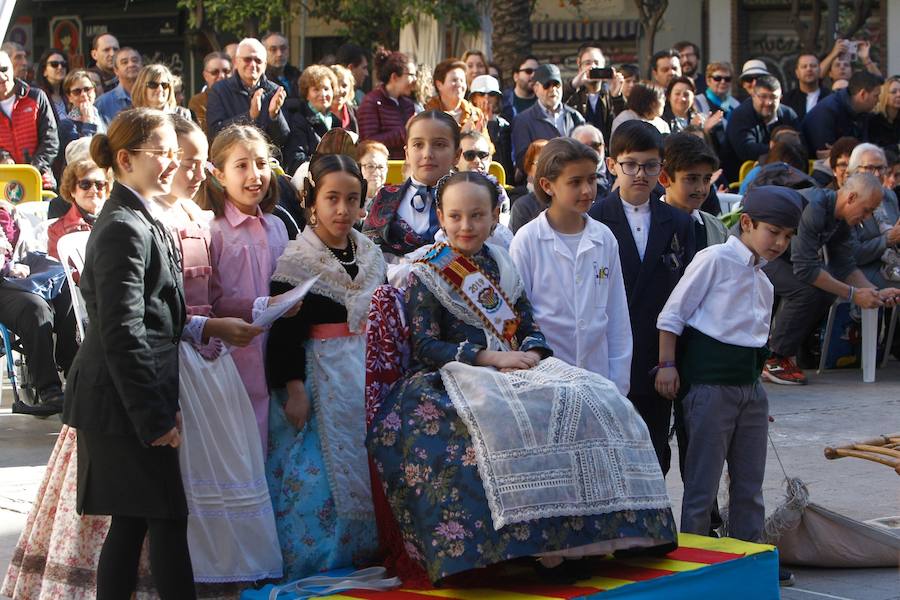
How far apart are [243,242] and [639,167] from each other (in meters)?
1.70

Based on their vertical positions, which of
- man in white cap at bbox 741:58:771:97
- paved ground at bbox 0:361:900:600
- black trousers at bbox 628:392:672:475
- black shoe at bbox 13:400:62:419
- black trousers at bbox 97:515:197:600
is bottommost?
paved ground at bbox 0:361:900:600

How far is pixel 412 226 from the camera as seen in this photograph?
5945 millimetres

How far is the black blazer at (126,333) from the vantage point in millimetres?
4238

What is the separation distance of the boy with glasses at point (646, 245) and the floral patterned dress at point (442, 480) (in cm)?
97

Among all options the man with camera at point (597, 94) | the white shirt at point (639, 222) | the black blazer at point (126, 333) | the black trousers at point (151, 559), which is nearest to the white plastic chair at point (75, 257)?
the black blazer at point (126, 333)

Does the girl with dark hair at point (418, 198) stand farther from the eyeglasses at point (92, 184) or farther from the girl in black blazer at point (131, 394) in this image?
the eyeglasses at point (92, 184)

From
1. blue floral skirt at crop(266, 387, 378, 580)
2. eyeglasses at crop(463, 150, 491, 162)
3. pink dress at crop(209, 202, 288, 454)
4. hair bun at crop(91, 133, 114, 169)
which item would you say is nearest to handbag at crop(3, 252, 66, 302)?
eyeglasses at crop(463, 150, 491, 162)

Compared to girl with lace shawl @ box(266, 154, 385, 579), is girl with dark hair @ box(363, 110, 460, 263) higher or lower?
higher

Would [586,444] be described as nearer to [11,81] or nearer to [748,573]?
[748,573]

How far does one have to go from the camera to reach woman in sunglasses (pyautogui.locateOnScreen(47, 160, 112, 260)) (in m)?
7.86

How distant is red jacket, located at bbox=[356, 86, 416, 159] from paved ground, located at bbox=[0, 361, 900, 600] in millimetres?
3281

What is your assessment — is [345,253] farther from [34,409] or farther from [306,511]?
[34,409]

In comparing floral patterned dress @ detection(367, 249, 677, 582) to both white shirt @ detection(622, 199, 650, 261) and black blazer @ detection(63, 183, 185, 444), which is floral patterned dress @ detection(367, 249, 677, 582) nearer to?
black blazer @ detection(63, 183, 185, 444)

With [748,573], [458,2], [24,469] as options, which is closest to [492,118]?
[24,469]
